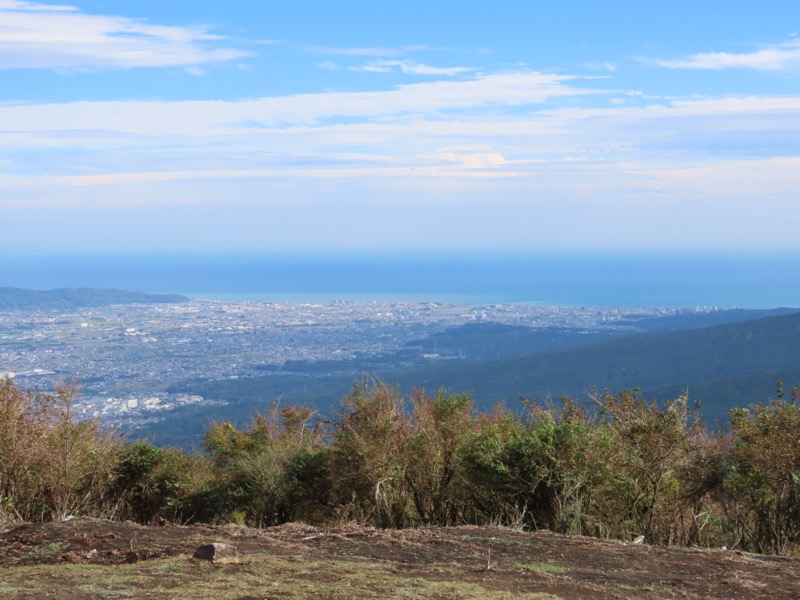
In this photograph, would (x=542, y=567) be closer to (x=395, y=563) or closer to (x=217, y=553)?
(x=395, y=563)

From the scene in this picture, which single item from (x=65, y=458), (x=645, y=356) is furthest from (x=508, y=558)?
(x=645, y=356)

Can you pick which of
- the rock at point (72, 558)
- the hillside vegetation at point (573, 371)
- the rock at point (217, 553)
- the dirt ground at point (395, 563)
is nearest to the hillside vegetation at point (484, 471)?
the dirt ground at point (395, 563)

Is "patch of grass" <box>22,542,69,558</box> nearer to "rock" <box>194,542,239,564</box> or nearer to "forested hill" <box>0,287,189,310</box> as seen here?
"rock" <box>194,542,239,564</box>

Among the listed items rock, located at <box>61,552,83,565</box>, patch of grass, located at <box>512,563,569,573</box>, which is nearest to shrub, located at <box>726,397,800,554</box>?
patch of grass, located at <box>512,563,569,573</box>

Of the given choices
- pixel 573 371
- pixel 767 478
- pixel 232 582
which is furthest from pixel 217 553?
pixel 573 371

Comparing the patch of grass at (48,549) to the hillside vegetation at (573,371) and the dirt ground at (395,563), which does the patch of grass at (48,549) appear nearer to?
the dirt ground at (395,563)

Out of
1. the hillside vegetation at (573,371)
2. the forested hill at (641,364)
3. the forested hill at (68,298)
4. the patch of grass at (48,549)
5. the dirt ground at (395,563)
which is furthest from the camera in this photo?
the forested hill at (68,298)
